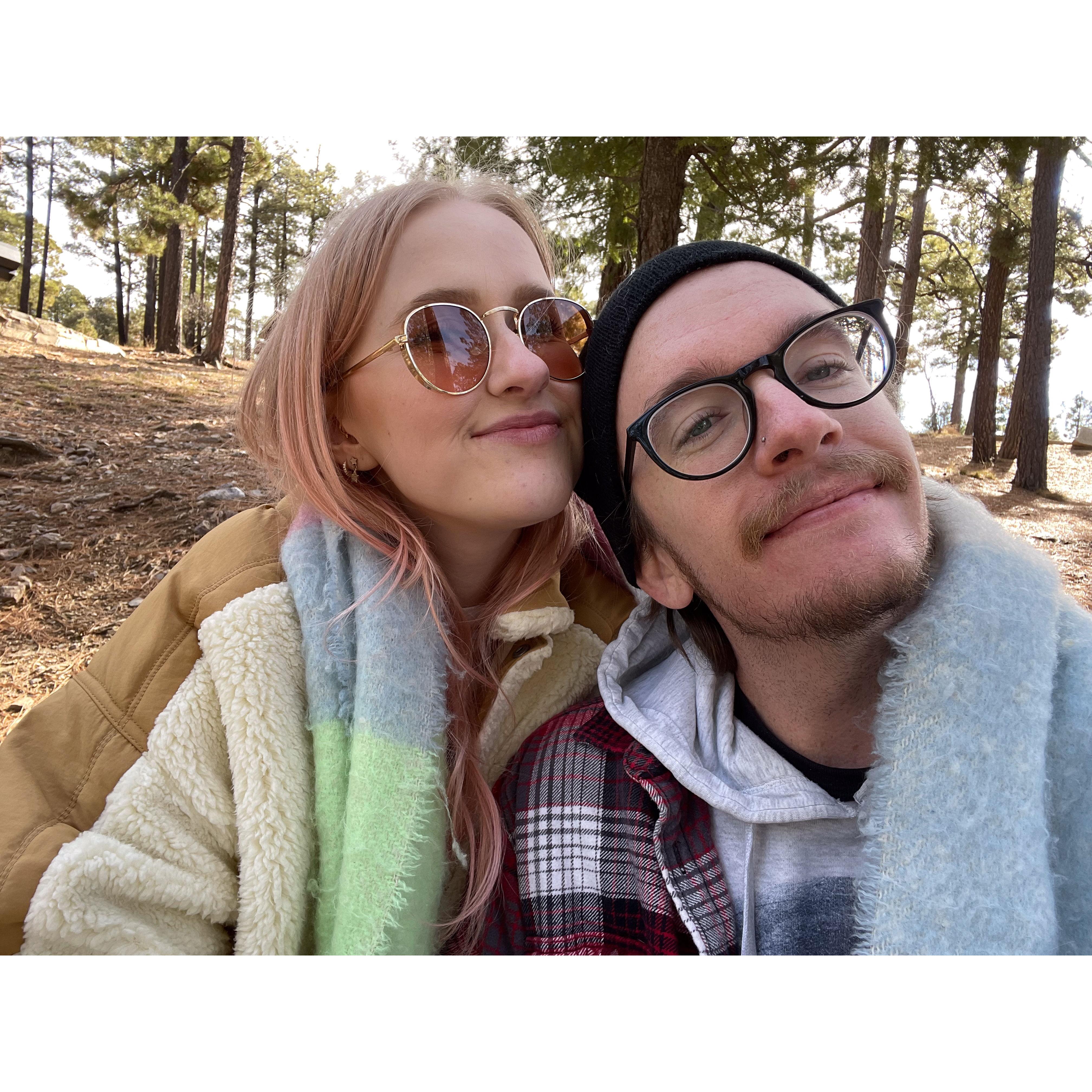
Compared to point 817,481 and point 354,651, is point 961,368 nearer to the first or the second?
point 817,481

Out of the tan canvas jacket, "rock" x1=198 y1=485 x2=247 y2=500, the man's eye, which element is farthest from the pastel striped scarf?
"rock" x1=198 y1=485 x2=247 y2=500

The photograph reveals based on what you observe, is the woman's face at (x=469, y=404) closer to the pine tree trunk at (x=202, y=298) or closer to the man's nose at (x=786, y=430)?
the man's nose at (x=786, y=430)

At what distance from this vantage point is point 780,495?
1.31 m

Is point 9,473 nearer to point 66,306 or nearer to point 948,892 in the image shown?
point 948,892

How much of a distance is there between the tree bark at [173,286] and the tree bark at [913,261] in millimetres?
8792

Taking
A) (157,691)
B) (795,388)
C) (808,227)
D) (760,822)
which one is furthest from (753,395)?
(808,227)

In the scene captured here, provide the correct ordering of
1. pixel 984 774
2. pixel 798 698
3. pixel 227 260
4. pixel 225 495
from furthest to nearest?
pixel 227 260 → pixel 225 495 → pixel 798 698 → pixel 984 774

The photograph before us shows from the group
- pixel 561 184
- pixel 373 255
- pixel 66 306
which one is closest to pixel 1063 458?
pixel 561 184

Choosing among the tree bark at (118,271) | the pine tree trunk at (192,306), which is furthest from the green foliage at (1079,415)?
the pine tree trunk at (192,306)

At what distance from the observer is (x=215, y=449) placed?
18.2 ft

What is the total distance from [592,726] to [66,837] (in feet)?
3.22

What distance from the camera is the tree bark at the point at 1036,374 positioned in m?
6.85

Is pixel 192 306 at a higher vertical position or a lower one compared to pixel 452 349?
higher

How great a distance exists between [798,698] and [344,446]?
118 cm
